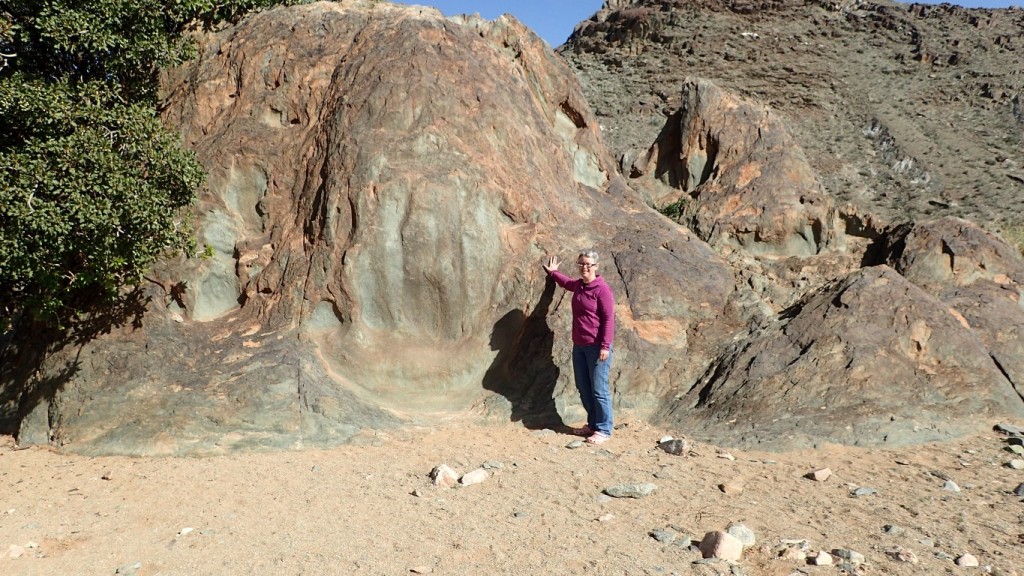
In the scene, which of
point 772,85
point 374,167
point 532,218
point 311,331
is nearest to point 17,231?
point 311,331

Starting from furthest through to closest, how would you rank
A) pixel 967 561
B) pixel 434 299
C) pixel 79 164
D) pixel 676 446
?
pixel 434 299
pixel 79 164
pixel 676 446
pixel 967 561

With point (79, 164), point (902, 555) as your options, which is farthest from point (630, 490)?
point (79, 164)

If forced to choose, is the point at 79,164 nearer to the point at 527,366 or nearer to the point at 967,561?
the point at 527,366

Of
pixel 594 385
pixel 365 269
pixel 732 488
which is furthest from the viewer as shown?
pixel 365 269

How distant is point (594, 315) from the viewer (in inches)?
226

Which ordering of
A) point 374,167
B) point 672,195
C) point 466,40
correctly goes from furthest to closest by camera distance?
point 672,195 < point 466,40 < point 374,167

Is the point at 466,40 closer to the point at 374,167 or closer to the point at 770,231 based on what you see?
the point at 374,167

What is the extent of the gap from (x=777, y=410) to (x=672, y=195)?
6747 mm

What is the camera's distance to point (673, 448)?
17.7 ft

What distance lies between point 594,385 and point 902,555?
8.38 ft

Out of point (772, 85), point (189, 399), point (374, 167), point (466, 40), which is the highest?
point (772, 85)

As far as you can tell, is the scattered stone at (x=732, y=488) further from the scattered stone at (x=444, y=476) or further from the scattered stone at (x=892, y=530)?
the scattered stone at (x=444, y=476)

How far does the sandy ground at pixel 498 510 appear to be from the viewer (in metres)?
3.73

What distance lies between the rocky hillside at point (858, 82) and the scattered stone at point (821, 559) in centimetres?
2326
